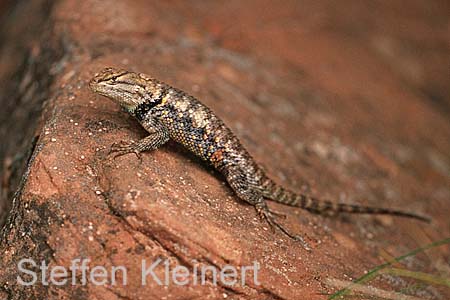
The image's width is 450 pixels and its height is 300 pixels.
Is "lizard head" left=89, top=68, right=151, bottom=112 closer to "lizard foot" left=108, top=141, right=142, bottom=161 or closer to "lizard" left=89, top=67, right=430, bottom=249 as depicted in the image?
"lizard" left=89, top=67, right=430, bottom=249

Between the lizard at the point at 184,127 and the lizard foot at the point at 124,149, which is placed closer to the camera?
the lizard foot at the point at 124,149

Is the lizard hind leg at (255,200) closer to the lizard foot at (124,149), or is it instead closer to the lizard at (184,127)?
the lizard at (184,127)

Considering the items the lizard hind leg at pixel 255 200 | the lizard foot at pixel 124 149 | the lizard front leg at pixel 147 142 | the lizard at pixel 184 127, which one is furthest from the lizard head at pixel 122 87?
the lizard hind leg at pixel 255 200

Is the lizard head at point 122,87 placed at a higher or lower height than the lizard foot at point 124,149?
higher

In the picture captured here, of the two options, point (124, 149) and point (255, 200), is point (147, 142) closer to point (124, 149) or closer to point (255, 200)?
point (124, 149)

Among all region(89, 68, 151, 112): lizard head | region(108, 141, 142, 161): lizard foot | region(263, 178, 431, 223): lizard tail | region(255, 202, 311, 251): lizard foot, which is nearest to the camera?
region(108, 141, 142, 161): lizard foot

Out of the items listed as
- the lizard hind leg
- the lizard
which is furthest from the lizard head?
the lizard hind leg

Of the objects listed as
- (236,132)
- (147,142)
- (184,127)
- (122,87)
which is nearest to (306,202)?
Result: (236,132)
